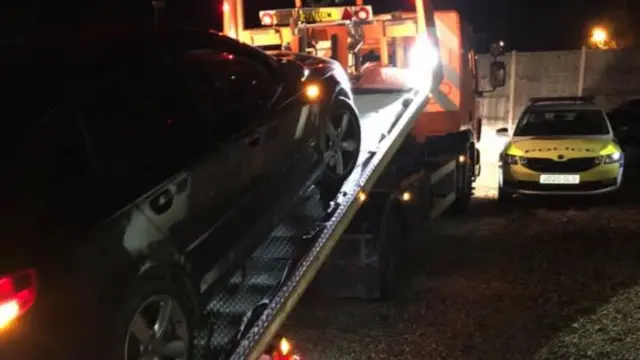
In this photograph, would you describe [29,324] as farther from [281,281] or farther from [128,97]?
[281,281]

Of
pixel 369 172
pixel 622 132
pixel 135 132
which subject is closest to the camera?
pixel 135 132

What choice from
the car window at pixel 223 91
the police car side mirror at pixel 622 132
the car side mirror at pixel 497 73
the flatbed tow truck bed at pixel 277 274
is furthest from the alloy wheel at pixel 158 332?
the police car side mirror at pixel 622 132

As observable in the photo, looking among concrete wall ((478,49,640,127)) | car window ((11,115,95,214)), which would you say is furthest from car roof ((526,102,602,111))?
car window ((11,115,95,214))

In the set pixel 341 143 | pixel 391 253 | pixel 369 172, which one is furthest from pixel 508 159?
pixel 341 143

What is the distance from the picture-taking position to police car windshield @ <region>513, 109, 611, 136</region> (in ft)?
37.7

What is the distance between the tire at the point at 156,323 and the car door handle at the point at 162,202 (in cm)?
32

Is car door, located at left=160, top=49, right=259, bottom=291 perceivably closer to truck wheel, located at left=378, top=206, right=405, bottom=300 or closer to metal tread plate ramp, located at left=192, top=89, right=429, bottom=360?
metal tread plate ramp, located at left=192, top=89, right=429, bottom=360

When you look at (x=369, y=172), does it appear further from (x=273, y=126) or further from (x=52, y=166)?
(x=52, y=166)

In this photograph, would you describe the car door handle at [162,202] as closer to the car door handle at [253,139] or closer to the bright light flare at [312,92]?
the car door handle at [253,139]

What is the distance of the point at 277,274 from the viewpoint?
4695 millimetres

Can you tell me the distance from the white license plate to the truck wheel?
4.07m

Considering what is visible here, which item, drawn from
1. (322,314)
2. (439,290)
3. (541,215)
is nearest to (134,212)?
(322,314)

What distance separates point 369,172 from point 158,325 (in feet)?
9.84

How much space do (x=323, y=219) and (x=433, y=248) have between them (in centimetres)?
394
